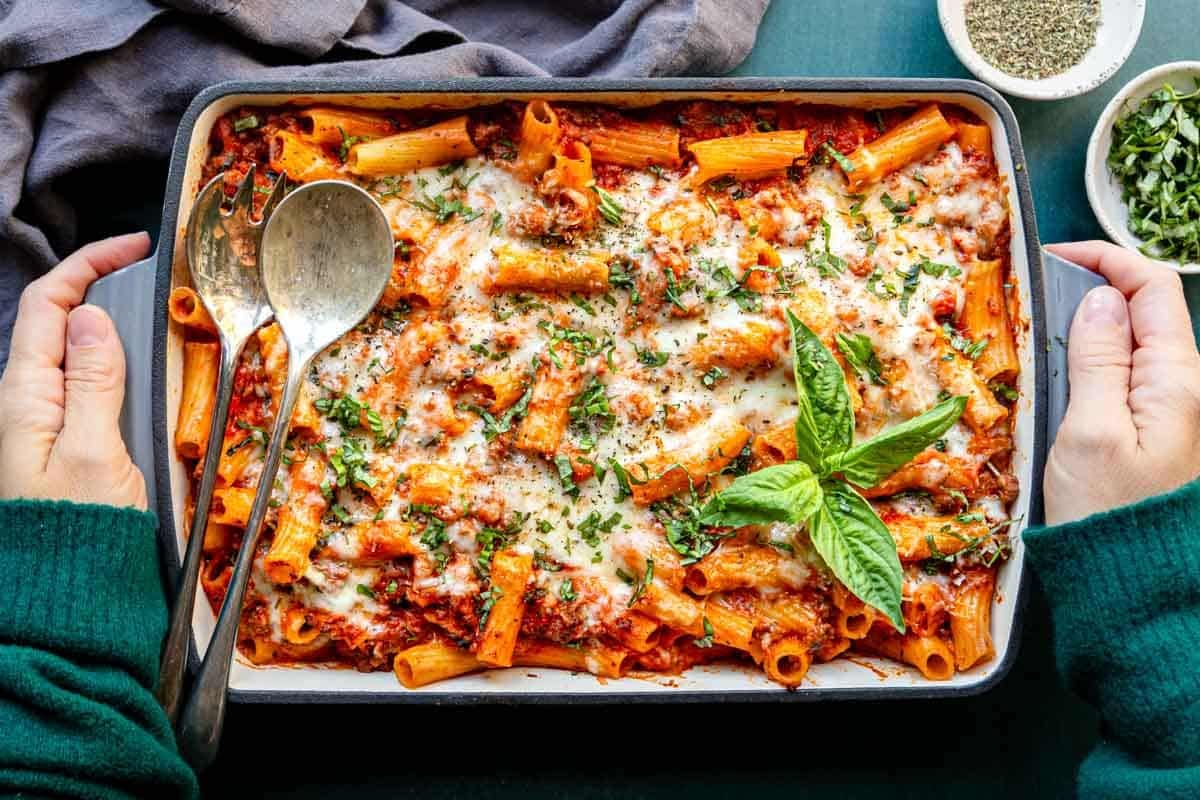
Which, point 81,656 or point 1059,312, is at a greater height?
point 1059,312

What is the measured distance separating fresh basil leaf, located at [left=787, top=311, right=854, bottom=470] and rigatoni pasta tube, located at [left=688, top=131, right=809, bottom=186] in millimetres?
466

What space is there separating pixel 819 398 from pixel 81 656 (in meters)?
1.84

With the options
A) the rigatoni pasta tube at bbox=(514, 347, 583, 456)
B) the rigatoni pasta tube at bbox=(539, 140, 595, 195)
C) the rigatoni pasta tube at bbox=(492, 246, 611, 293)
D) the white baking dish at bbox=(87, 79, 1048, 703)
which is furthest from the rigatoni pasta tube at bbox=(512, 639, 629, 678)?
the rigatoni pasta tube at bbox=(539, 140, 595, 195)

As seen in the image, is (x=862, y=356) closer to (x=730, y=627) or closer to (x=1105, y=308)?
(x=1105, y=308)

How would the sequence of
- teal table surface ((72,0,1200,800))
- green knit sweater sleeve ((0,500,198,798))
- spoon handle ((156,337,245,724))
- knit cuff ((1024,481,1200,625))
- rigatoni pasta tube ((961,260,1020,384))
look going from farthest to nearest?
teal table surface ((72,0,1200,800))
rigatoni pasta tube ((961,260,1020,384))
spoon handle ((156,337,245,724))
knit cuff ((1024,481,1200,625))
green knit sweater sleeve ((0,500,198,798))

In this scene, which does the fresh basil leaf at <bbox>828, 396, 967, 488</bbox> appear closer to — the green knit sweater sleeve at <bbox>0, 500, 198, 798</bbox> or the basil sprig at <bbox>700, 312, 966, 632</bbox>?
the basil sprig at <bbox>700, 312, 966, 632</bbox>

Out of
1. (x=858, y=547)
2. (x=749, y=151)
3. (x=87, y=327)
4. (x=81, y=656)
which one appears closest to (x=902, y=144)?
(x=749, y=151)

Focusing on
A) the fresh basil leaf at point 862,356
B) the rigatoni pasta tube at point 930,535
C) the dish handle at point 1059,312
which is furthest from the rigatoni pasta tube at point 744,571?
→ the dish handle at point 1059,312

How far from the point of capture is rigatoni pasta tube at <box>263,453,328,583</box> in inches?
106

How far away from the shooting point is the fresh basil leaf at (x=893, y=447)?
2551 millimetres

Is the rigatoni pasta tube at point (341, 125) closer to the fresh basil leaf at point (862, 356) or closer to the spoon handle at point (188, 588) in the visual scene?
the spoon handle at point (188, 588)

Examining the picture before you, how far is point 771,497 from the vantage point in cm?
256

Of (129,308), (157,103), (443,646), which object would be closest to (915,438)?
(443,646)

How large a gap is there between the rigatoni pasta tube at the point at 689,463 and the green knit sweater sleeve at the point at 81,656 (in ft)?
3.99
